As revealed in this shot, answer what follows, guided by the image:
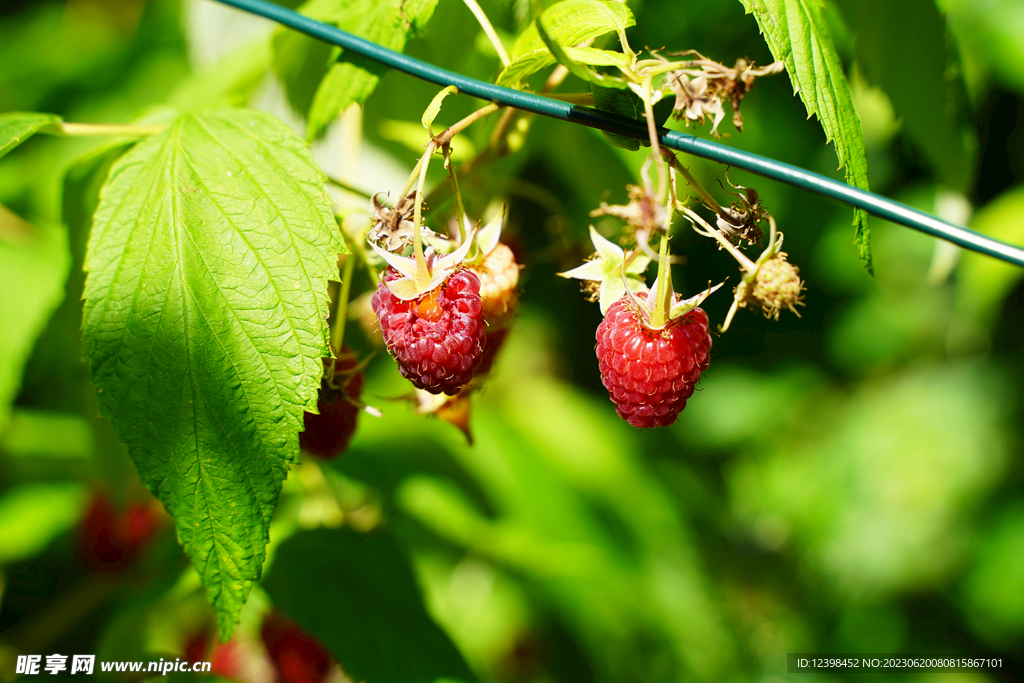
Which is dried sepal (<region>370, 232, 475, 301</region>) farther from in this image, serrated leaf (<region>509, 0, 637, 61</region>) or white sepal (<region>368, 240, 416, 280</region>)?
serrated leaf (<region>509, 0, 637, 61</region>)

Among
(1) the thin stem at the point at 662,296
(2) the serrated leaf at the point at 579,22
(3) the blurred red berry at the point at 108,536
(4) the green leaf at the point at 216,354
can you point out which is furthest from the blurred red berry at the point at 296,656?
(2) the serrated leaf at the point at 579,22

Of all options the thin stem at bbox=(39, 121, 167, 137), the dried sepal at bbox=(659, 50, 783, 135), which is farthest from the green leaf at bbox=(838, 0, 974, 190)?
the thin stem at bbox=(39, 121, 167, 137)

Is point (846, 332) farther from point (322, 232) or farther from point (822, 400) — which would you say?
point (322, 232)

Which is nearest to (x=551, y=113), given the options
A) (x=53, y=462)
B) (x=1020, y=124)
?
(x=53, y=462)

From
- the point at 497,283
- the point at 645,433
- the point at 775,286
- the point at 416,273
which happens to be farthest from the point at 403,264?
the point at 645,433

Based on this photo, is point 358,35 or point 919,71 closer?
point 358,35

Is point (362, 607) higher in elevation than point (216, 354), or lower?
lower

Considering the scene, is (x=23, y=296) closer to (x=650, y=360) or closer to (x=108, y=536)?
(x=108, y=536)

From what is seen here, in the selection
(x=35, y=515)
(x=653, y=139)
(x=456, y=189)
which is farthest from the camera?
(x=35, y=515)
